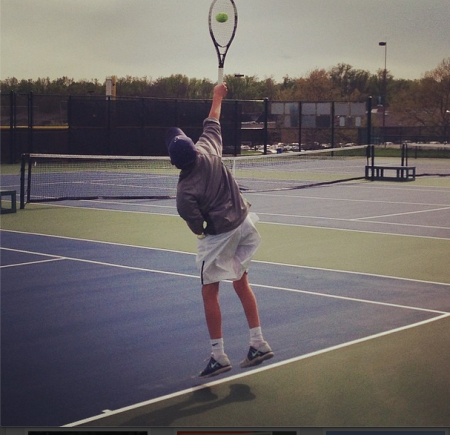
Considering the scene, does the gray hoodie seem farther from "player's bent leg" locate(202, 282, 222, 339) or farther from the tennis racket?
the tennis racket

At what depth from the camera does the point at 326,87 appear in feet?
68.3

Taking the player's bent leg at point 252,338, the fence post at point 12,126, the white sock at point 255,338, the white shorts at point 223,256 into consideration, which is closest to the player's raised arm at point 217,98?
the white shorts at point 223,256

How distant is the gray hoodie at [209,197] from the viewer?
431 centimetres

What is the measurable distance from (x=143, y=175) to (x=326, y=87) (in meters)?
4.78

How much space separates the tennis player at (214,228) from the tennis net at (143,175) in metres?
8.39

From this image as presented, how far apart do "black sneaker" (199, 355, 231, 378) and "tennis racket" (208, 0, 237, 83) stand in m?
2.38

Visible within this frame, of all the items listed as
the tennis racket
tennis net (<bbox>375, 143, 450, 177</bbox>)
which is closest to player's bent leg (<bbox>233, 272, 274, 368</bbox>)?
the tennis racket

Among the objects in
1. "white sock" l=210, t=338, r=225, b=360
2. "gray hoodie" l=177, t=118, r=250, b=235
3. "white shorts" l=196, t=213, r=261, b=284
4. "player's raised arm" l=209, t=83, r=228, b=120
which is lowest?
Result: "white sock" l=210, t=338, r=225, b=360

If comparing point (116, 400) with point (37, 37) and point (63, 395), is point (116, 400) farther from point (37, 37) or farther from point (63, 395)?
point (37, 37)

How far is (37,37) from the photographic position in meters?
7.65

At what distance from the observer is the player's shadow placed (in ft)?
12.8

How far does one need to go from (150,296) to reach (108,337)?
3.84 ft

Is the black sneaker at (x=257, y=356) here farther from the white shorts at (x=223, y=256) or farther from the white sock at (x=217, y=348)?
the white shorts at (x=223, y=256)

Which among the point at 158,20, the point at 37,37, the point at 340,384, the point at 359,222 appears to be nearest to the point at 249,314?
the point at 340,384
